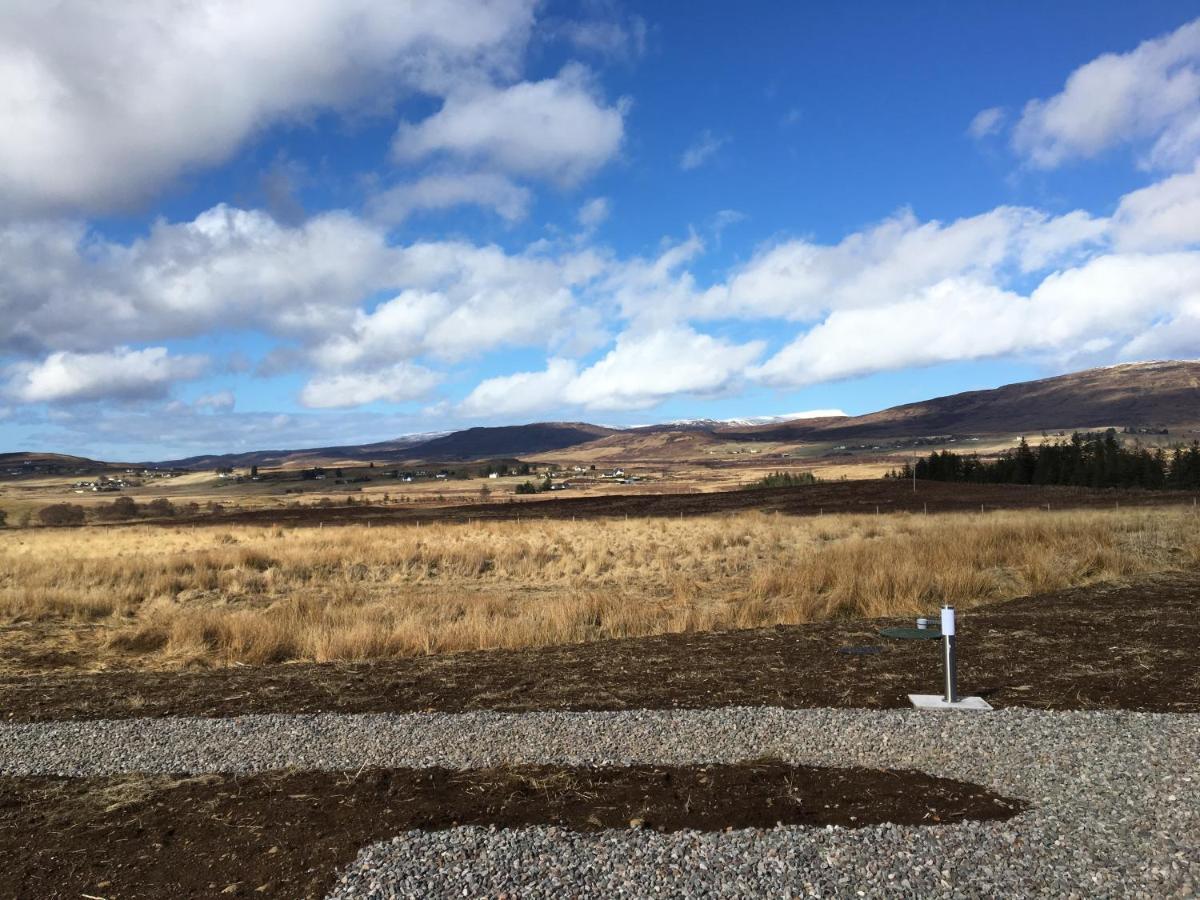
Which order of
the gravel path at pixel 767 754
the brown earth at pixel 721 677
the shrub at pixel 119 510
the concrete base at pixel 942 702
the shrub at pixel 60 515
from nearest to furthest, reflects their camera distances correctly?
the gravel path at pixel 767 754 → the concrete base at pixel 942 702 → the brown earth at pixel 721 677 → the shrub at pixel 60 515 → the shrub at pixel 119 510

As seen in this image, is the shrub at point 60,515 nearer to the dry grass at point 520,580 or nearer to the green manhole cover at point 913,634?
the dry grass at point 520,580

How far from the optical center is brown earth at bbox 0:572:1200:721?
841 centimetres

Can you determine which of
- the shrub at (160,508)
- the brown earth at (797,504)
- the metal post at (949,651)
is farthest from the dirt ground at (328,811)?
the shrub at (160,508)

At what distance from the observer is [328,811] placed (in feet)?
18.5

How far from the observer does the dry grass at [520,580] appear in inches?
538

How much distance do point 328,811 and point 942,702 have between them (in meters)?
5.53

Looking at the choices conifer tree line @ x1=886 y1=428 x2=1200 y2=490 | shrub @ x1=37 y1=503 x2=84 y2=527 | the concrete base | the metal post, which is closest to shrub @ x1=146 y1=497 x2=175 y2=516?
shrub @ x1=37 y1=503 x2=84 y2=527

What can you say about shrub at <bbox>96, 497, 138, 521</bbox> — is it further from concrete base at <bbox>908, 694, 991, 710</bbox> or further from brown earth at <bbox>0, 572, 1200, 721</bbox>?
concrete base at <bbox>908, 694, 991, 710</bbox>

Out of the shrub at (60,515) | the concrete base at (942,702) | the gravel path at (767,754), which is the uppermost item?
the gravel path at (767,754)

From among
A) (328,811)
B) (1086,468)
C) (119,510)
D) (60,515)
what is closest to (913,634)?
(328,811)

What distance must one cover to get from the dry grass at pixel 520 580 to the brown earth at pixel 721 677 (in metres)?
1.65

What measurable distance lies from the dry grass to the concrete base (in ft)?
18.2

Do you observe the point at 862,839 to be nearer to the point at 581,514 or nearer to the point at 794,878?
the point at 794,878

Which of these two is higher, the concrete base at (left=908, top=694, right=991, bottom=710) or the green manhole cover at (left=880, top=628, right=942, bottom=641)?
the concrete base at (left=908, top=694, right=991, bottom=710)
